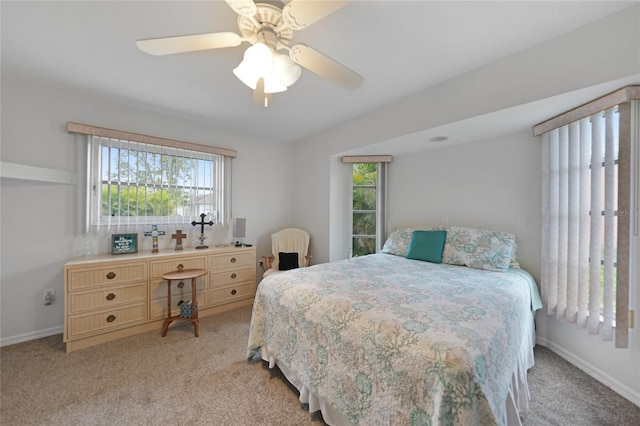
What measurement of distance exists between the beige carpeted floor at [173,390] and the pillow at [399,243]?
1491 mm

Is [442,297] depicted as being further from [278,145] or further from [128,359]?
[278,145]

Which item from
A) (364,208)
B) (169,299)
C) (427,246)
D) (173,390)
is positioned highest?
(364,208)

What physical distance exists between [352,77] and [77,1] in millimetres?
1704

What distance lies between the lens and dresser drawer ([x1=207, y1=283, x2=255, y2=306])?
9.93 feet

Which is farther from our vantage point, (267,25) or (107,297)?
(107,297)

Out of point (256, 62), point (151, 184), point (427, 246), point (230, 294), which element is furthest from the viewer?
point (230, 294)

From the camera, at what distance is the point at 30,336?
2330mm

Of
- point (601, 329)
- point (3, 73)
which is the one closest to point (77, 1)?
point (3, 73)

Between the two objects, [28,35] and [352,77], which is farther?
[28,35]

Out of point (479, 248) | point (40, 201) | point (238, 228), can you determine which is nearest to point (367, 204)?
point (479, 248)

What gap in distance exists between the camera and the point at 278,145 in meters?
4.14

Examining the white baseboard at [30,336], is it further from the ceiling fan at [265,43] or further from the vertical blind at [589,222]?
the vertical blind at [589,222]

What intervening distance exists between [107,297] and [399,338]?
280cm

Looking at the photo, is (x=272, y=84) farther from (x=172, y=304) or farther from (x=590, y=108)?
(x=172, y=304)
